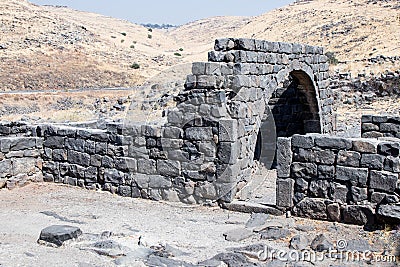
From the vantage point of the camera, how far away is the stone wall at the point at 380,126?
37.9 feet

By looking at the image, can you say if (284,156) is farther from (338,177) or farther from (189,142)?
(189,142)

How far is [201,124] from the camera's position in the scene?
9.18 m

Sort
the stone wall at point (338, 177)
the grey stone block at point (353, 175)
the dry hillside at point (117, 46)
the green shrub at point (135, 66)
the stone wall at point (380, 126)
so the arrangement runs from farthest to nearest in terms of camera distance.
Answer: the green shrub at point (135, 66)
the dry hillside at point (117, 46)
the stone wall at point (380, 126)
the grey stone block at point (353, 175)
the stone wall at point (338, 177)

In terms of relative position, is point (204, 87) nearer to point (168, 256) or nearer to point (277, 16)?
point (168, 256)

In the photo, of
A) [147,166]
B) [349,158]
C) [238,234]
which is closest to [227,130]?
[147,166]

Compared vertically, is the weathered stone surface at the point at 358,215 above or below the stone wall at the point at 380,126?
below

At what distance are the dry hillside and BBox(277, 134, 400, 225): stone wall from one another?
20200mm

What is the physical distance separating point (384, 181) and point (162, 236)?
3.42m

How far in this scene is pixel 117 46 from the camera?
5391 centimetres

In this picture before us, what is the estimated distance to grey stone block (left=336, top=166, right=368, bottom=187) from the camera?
761 centimetres

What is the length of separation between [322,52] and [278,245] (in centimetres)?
1010

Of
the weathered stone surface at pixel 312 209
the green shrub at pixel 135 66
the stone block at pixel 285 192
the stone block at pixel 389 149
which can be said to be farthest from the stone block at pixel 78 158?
the green shrub at pixel 135 66

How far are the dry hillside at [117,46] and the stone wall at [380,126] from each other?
15.8 metres

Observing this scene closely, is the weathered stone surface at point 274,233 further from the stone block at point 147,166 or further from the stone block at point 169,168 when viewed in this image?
the stone block at point 147,166
